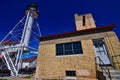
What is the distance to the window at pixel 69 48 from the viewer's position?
12205 mm

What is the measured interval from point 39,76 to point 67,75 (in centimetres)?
370

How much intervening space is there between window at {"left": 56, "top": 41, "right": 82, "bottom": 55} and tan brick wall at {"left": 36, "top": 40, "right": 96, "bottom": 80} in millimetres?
559

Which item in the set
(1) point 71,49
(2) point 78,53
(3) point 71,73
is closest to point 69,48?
(1) point 71,49

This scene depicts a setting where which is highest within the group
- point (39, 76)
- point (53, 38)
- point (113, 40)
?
point (53, 38)

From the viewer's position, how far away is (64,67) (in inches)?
462

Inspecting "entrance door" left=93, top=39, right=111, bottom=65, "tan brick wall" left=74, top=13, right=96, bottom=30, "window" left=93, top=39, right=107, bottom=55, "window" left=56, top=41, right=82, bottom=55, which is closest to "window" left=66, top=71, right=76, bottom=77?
"window" left=56, top=41, right=82, bottom=55

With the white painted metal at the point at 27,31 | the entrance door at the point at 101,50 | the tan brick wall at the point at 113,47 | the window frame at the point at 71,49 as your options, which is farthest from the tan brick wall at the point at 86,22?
the white painted metal at the point at 27,31

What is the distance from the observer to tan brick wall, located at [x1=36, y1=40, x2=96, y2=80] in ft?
35.7

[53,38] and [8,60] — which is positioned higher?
[53,38]

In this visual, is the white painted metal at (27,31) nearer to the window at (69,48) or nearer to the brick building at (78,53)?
the brick building at (78,53)

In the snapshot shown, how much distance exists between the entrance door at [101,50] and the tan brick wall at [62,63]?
0.67m

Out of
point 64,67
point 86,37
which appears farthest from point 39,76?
point 86,37

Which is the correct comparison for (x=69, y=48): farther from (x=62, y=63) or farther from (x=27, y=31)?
(x=27, y=31)

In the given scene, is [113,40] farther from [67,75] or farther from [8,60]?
[8,60]
